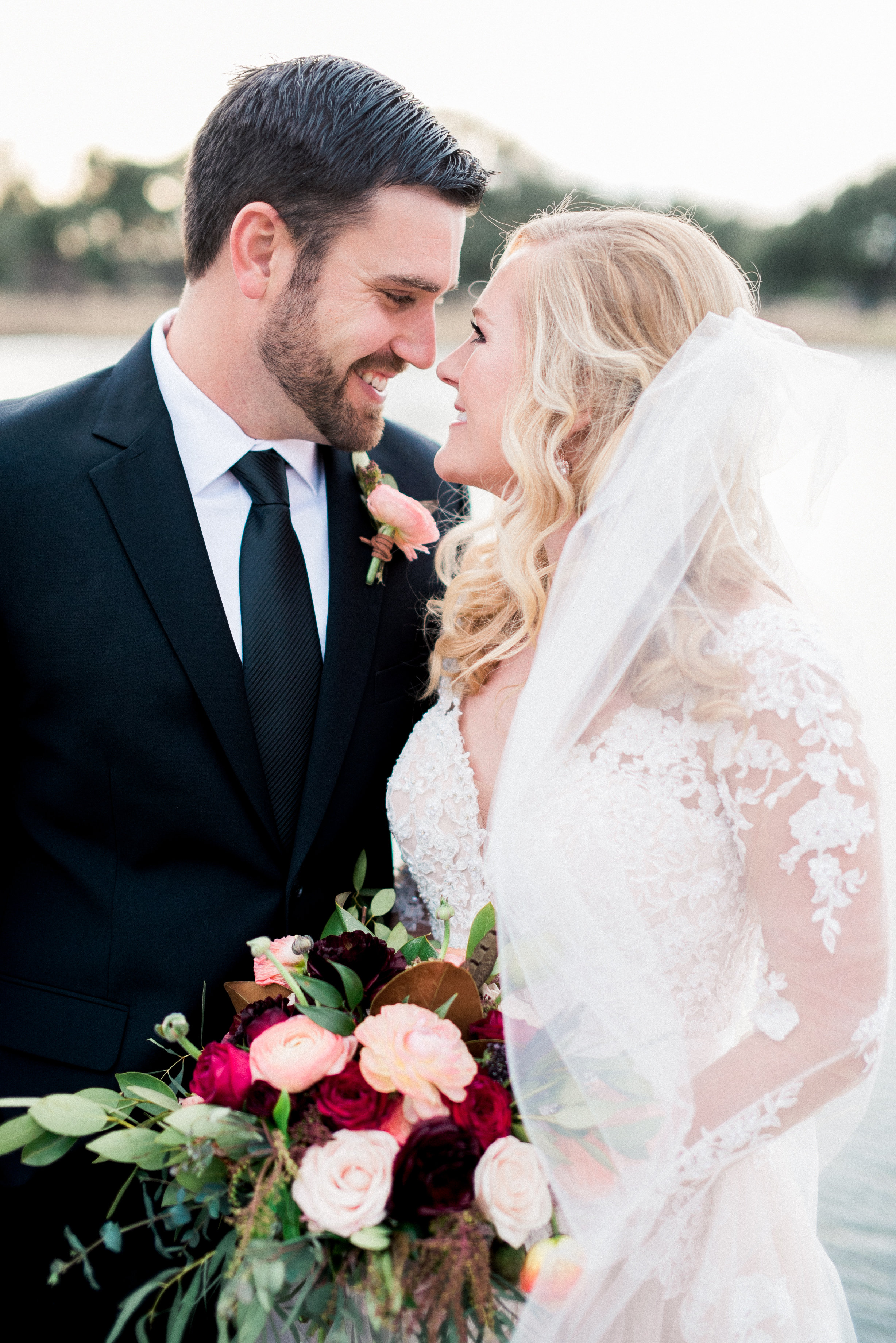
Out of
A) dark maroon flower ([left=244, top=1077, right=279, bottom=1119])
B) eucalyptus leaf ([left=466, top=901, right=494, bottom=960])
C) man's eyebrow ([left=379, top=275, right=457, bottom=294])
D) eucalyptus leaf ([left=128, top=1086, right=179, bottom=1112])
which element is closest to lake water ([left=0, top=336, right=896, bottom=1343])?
man's eyebrow ([left=379, top=275, right=457, bottom=294])

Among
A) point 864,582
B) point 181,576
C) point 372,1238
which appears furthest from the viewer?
point 864,582

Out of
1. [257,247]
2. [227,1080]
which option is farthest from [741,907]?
[257,247]

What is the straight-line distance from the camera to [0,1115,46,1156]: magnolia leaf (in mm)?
1300

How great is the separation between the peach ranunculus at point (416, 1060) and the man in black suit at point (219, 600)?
0.63 metres

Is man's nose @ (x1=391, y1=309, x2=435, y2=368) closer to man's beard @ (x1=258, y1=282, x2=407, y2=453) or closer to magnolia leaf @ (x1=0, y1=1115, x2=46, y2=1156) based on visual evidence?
man's beard @ (x1=258, y1=282, x2=407, y2=453)

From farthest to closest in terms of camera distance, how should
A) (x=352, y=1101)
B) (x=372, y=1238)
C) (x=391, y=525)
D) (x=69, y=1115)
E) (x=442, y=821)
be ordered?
(x=391, y=525), (x=442, y=821), (x=69, y=1115), (x=352, y=1101), (x=372, y=1238)

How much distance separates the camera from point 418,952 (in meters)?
1.59

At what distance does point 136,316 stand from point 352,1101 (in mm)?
11165

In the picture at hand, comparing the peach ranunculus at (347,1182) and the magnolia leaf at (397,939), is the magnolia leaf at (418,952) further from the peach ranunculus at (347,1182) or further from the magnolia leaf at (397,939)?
the peach ranunculus at (347,1182)

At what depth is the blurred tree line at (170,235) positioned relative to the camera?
1077 centimetres

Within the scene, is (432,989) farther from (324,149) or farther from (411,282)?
(324,149)

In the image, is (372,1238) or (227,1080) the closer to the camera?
(372,1238)

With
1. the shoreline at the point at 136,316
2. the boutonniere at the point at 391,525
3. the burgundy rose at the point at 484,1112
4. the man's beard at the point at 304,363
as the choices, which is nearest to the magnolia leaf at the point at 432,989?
the burgundy rose at the point at 484,1112

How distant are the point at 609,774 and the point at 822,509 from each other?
2.07ft
